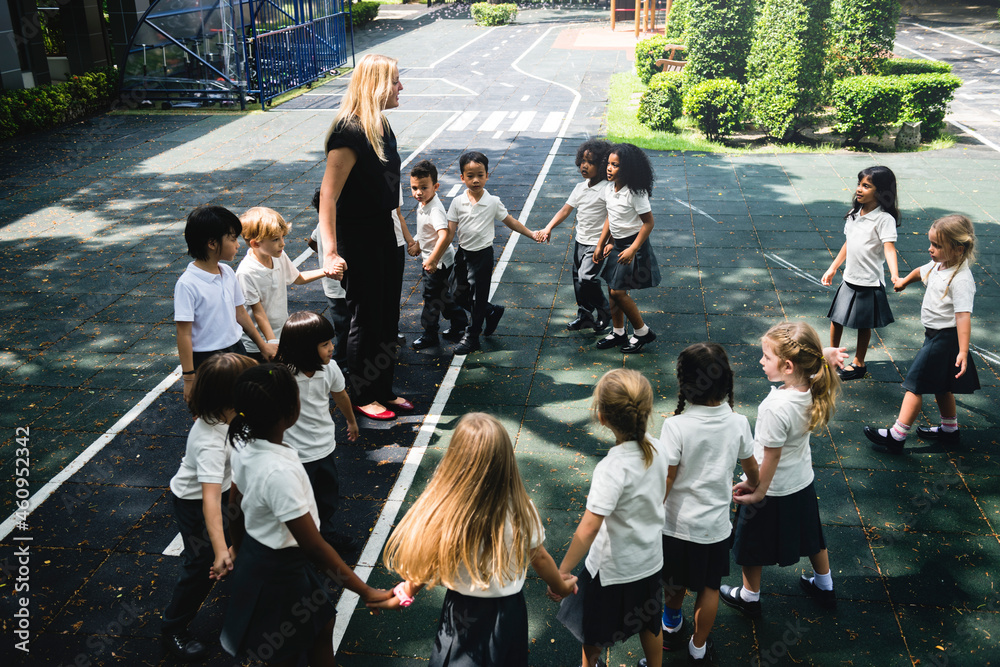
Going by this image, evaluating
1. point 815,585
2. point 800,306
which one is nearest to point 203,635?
point 815,585

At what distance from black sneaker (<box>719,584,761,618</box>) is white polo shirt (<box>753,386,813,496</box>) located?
2.00 ft

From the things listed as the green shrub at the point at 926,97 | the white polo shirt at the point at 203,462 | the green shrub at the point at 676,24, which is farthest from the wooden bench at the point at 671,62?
the white polo shirt at the point at 203,462

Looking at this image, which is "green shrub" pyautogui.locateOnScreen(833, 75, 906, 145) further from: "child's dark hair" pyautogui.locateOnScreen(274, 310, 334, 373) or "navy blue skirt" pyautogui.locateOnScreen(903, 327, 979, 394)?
"child's dark hair" pyautogui.locateOnScreen(274, 310, 334, 373)

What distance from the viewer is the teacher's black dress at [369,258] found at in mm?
5160

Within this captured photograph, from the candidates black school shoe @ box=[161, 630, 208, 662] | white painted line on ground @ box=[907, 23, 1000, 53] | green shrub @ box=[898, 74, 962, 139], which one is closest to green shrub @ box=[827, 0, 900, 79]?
green shrub @ box=[898, 74, 962, 139]

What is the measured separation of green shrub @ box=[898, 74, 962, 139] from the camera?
13.4 metres

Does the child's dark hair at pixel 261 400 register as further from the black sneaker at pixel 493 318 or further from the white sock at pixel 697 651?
the black sneaker at pixel 493 318

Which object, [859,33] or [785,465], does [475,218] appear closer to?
[785,465]

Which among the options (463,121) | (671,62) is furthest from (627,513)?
(671,62)

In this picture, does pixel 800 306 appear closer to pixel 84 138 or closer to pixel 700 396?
pixel 700 396

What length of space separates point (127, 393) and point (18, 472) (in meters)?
1.14

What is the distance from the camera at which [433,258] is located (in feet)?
21.5

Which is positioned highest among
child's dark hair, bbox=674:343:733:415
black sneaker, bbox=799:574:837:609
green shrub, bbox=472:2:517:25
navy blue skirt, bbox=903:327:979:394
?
green shrub, bbox=472:2:517:25

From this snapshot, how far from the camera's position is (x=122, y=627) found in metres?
3.96
